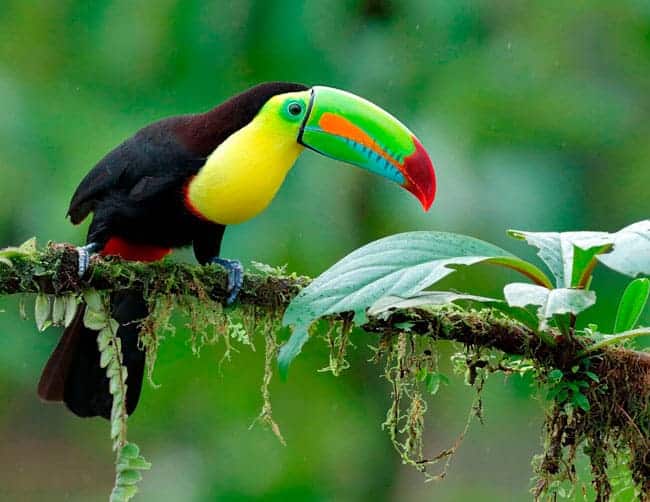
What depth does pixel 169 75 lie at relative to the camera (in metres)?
3.48

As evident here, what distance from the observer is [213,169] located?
2.02m

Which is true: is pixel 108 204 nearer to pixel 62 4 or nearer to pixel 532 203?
pixel 532 203

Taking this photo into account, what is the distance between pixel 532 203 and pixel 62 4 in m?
1.83

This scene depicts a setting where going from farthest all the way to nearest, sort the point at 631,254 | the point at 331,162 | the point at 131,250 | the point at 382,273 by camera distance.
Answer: the point at 331,162 < the point at 131,250 < the point at 382,273 < the point at 631,254

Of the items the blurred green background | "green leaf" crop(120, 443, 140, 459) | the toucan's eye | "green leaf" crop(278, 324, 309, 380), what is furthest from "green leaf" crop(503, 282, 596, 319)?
the blurred green background

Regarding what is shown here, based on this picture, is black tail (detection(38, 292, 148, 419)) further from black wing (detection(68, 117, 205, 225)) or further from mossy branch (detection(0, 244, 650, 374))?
mossy branch (detection(0, 244, 650, 374))

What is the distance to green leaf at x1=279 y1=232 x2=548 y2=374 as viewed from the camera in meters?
1.38

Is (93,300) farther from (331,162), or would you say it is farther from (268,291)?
(331,162)

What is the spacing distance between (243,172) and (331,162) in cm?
131

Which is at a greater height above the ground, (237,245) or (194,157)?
(194,157)

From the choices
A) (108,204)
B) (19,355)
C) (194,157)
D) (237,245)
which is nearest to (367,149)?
(194,157)

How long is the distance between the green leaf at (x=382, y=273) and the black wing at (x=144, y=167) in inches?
26.7

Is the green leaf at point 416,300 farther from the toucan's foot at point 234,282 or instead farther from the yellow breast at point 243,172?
the yellow breast at point 243,172

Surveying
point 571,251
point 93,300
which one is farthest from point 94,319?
point 571,251
